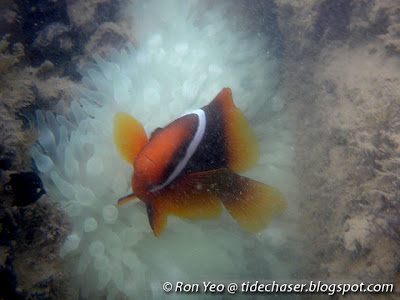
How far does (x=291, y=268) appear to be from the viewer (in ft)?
5.49

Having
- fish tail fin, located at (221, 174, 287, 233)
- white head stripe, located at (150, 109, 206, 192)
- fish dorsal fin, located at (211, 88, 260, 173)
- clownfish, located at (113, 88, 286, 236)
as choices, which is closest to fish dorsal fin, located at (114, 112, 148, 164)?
clownfish, located at (113, 88, 286, 236)

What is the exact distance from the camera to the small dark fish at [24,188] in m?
1.26

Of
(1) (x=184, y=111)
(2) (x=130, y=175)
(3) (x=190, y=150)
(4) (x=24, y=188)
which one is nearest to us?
(3) (x=190, y=150)

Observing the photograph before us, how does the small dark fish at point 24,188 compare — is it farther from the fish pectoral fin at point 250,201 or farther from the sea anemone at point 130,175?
the fish pectoral fin at point 250,201

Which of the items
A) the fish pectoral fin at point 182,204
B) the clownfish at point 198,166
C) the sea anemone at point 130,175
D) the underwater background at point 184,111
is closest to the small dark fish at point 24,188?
the underwater background at point 184,111

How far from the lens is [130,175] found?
1.65 m

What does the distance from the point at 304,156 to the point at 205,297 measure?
3.95 ft

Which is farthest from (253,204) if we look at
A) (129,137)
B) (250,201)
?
(129,137)

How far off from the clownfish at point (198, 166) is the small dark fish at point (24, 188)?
1.67 feet

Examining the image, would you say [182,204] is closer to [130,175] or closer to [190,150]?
[190,150]

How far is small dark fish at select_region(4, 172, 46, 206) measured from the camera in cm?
126

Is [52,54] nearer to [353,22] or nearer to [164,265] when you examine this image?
[164,265]

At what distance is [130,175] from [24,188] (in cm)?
57

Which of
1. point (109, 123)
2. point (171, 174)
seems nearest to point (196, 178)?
point (171, 174)
